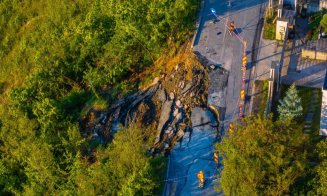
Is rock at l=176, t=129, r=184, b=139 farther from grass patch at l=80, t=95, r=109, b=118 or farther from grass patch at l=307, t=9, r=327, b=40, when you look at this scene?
grass patch at l=307, t=9, r=327, b=40

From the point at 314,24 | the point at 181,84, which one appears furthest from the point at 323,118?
the point at 181,84

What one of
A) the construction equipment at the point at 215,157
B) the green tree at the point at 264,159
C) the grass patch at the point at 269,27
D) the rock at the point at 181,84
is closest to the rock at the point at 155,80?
the rock at the point at 181,84

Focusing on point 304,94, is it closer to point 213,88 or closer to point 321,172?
point 213,88

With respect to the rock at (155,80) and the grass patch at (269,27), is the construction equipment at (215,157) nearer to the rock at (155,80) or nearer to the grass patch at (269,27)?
the rock at (155,80)

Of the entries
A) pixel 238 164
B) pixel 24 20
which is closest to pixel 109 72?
pixel 238 164

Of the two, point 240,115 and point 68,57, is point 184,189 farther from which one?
point 68,57
